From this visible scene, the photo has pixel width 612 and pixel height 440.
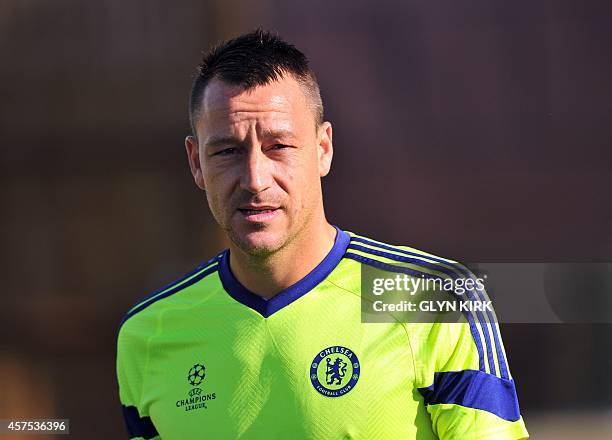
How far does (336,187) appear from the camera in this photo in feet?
11.7

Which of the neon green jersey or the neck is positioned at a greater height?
the neck

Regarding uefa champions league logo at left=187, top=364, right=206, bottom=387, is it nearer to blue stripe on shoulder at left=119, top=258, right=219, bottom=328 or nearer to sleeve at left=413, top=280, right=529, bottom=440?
blue stripe on shoulder at left=119, top=258, right=219, bottom=328

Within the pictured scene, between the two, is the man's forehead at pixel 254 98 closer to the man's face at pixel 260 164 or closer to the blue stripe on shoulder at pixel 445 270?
the man's face at pixel 260 164

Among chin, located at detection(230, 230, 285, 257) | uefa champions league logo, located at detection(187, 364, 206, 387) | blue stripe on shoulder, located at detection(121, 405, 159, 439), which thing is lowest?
blue stripe on shoulder, located at detection(121, 405, 159, 439)

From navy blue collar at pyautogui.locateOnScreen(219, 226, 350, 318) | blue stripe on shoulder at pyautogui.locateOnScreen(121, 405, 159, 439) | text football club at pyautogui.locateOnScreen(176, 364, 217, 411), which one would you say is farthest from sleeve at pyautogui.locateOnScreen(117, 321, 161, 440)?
navy blue collar at pyautogui.locateOnScreen(219, 226, 350, 318)

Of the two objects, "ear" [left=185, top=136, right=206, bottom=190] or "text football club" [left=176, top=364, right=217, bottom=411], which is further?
"ear" [left=185, top=136, right=206, bottom=190]

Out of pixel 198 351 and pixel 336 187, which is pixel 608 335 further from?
pixel 198 351

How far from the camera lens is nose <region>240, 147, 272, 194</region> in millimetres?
1746

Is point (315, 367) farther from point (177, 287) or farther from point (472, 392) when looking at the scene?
point (177, 287)

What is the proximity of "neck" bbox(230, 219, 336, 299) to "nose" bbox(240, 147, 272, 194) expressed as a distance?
15 centimetres

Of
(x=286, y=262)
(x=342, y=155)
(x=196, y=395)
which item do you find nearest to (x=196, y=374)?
(x=196, y=395)

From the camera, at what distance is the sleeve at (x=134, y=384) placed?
197cm

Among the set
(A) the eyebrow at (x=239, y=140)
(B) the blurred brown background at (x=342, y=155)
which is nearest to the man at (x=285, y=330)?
(A) the eyebrow at (x=239, y=140)

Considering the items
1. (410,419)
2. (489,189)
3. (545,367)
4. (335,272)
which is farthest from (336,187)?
(410,419)
